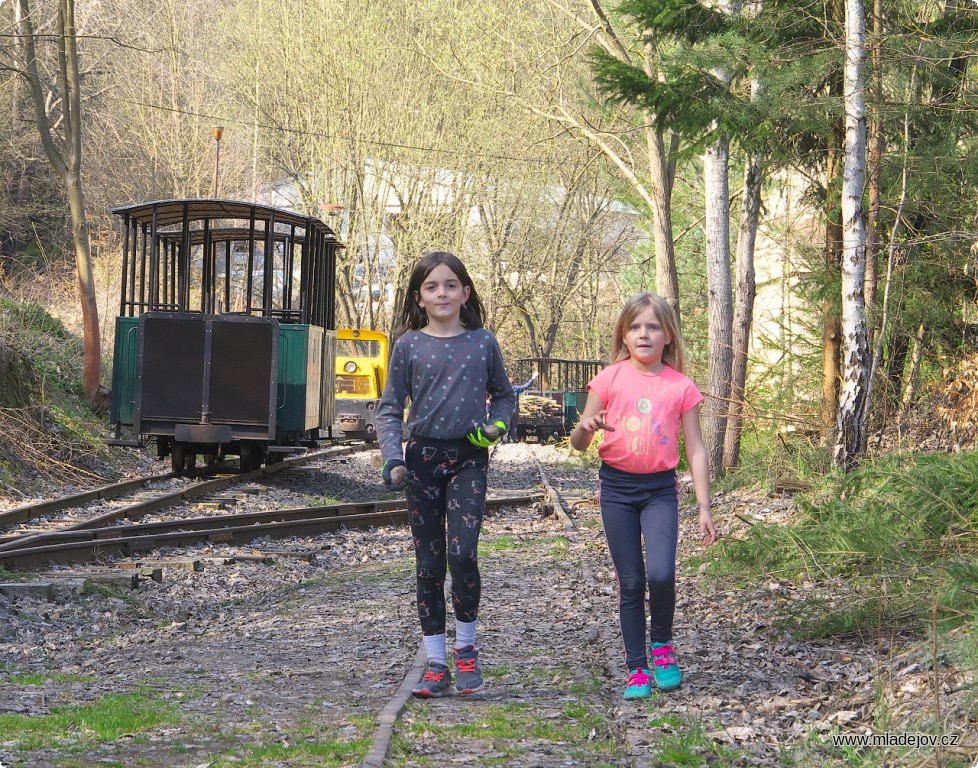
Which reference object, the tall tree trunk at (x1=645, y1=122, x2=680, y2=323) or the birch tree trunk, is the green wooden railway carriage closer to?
the tall tree trunk at (x1=645, y1=122, x2=680, y2=323)

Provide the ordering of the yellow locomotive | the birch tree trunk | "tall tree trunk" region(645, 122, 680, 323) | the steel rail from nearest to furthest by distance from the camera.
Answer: the birch tree trunk
the steel rail
"tall tree trunk" region(645, 122, 680, 323)
the yellow locomotive

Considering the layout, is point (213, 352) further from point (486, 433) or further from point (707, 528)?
point (707, 528)

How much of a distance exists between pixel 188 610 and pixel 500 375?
3.84 metres

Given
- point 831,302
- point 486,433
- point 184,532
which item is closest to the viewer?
point 486,433

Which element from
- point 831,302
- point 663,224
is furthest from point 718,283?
point 831,302

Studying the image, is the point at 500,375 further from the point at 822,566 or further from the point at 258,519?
the point at 258,519

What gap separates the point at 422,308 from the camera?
545 cm

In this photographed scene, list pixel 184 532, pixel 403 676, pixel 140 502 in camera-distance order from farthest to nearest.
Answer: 1. pixel 140 502
2. pixel 184 532
3. pixel 403 676

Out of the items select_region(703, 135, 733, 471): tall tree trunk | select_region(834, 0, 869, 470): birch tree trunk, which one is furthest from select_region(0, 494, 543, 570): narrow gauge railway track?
select_region(834, 0, 869, 470): birch tree trunk

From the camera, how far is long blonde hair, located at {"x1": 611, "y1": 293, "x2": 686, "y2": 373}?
5.24 meters

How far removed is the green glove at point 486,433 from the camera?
5.05m

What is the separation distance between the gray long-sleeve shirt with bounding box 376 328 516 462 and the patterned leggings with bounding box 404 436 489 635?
0.32 ft

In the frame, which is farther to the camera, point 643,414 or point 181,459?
point 181,459

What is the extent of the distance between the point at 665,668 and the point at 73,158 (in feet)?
67.2
